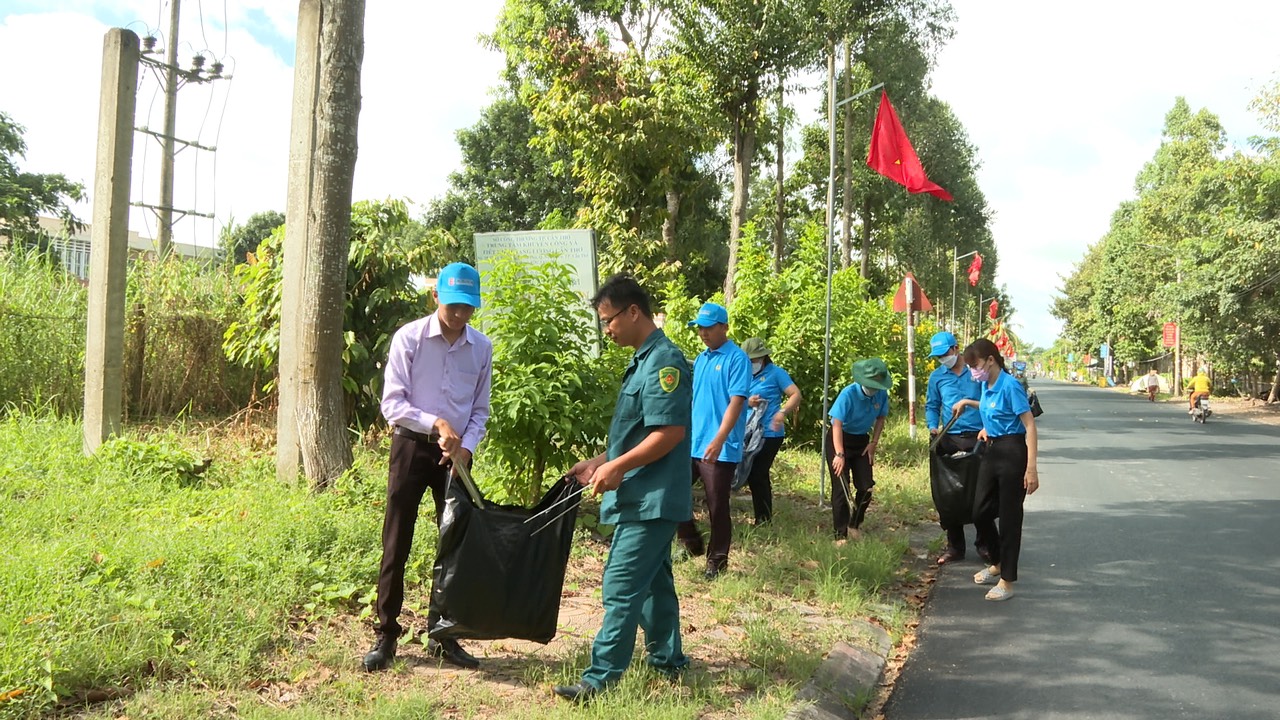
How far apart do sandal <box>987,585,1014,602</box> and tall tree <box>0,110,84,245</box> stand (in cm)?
3332

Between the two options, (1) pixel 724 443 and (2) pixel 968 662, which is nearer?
(2) pixel 968 662

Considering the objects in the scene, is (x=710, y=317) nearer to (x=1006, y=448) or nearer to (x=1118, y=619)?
(x=1006, y=448)

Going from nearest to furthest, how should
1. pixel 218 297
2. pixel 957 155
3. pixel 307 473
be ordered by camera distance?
1. pixel 307 473
2. pixel 218 297
3. pixel 957 155

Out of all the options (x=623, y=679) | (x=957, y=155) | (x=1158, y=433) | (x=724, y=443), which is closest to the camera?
(x=623, y=679)

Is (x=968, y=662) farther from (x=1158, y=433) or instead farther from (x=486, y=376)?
(x=1158, y=433)

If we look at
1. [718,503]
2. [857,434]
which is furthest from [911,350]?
[718,503]

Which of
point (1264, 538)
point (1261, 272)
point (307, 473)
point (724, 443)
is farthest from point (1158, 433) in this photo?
point (307, 473)

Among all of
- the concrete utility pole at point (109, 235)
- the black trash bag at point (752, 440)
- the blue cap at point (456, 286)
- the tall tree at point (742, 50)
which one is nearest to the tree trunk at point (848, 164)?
the tall tree at point (742, 50)

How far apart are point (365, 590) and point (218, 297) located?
247 inches

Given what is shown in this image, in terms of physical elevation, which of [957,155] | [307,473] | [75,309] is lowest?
[307,473]

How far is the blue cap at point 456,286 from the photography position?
4371 mm

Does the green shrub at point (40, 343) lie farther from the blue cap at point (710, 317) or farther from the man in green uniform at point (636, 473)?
the man in green uniform at point (636, 473)

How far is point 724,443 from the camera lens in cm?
641

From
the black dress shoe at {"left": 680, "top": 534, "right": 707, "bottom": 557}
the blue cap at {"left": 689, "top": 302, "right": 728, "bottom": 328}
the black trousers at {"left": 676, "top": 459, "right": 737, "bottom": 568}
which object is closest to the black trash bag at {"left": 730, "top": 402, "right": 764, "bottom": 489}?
the black dress shoe at {"left": 680, "top": 534, "right": 707, "bottom": 557}
